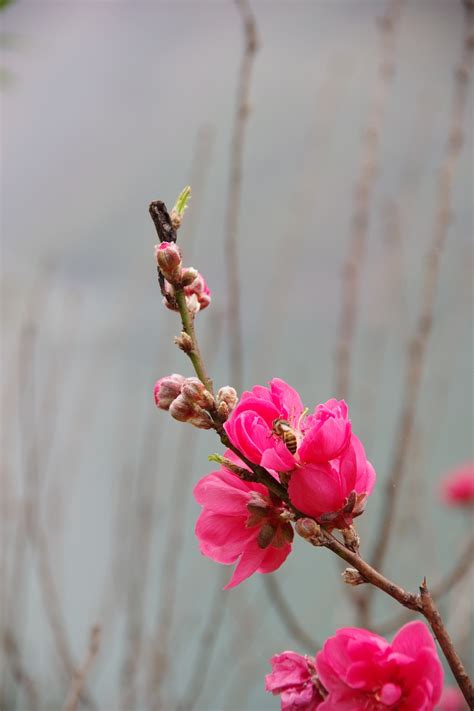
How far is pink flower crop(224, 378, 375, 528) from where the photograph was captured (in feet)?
0.98

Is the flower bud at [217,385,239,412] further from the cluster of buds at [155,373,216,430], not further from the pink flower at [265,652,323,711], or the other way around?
the pink flower at [265,652,323,711]

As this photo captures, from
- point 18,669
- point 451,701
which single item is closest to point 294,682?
point 18,669

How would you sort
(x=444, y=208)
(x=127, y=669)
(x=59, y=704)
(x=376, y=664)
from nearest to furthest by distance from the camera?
(x=376, y=664), (x=444, y=208), (x=127, y=669), (x=59, y=704)

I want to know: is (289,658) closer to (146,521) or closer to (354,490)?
(354,490)

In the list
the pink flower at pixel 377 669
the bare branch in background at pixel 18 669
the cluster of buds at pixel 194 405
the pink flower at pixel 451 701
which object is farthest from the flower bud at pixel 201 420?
the pink flower at pixel 451 701

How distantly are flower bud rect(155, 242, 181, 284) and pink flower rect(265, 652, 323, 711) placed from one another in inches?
6.9

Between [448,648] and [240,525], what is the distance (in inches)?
4.1

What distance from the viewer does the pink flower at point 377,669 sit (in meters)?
0.29

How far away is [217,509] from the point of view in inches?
13.0

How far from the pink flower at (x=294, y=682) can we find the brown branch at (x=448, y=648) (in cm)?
6

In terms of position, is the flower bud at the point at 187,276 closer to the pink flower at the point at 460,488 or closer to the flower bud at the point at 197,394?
the flower bud at the point at 197,394

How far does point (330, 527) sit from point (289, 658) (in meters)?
0.06

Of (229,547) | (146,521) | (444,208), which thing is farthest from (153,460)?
(229,547)

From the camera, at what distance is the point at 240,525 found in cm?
34
